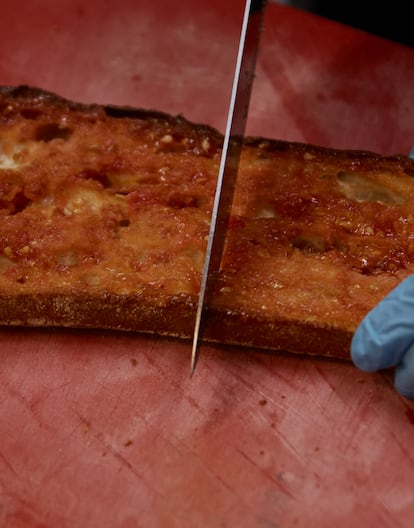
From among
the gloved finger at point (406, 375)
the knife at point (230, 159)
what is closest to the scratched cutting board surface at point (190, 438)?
the gloved finger at point (406, 375)

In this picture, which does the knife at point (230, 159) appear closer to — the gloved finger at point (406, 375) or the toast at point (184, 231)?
the toast at point (184, 231)

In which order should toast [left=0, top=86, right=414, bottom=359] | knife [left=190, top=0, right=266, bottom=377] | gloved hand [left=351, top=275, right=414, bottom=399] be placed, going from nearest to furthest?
gloved hand [left=351, top=275, right=414, bottom=399]
knife [left=190, top=0, right=266, bottom=377]
toast [left=0, top=86, right=414, bottom=359]

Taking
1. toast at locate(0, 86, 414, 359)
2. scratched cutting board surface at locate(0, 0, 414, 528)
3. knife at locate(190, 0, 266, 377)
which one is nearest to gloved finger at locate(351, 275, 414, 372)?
toast at locate(0, 86, 414, 359)

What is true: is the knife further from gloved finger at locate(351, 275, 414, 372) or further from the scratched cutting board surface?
gloved finger at locate(351, 275, 414, 372)

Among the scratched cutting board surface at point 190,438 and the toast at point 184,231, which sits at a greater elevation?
the toast at point 184,231

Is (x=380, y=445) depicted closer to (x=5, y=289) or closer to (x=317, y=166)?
(x=317, y=166)

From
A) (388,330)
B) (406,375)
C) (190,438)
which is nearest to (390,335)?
(388,330)
